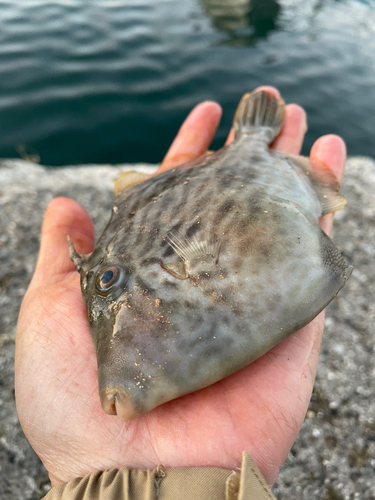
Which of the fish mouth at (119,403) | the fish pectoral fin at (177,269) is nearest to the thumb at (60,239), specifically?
the fish pectoral fin at (177,269)

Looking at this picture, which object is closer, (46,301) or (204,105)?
(46,301)

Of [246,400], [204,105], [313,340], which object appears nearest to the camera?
[246,400]

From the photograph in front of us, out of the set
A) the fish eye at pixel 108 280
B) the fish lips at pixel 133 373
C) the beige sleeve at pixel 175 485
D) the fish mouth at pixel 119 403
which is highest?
the fish eye at pixel 108 280

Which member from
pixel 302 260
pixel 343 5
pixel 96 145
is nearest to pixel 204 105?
pixel 96 145

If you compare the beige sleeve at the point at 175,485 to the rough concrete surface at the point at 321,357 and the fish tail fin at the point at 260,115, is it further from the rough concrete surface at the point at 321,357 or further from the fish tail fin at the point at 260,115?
the fish tail fin at the point at 260,115

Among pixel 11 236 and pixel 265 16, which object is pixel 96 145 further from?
pixel 265 16

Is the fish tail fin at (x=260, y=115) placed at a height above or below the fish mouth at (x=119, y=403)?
above

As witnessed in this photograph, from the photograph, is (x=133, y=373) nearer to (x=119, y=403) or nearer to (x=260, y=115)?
(x=119, y=403)
